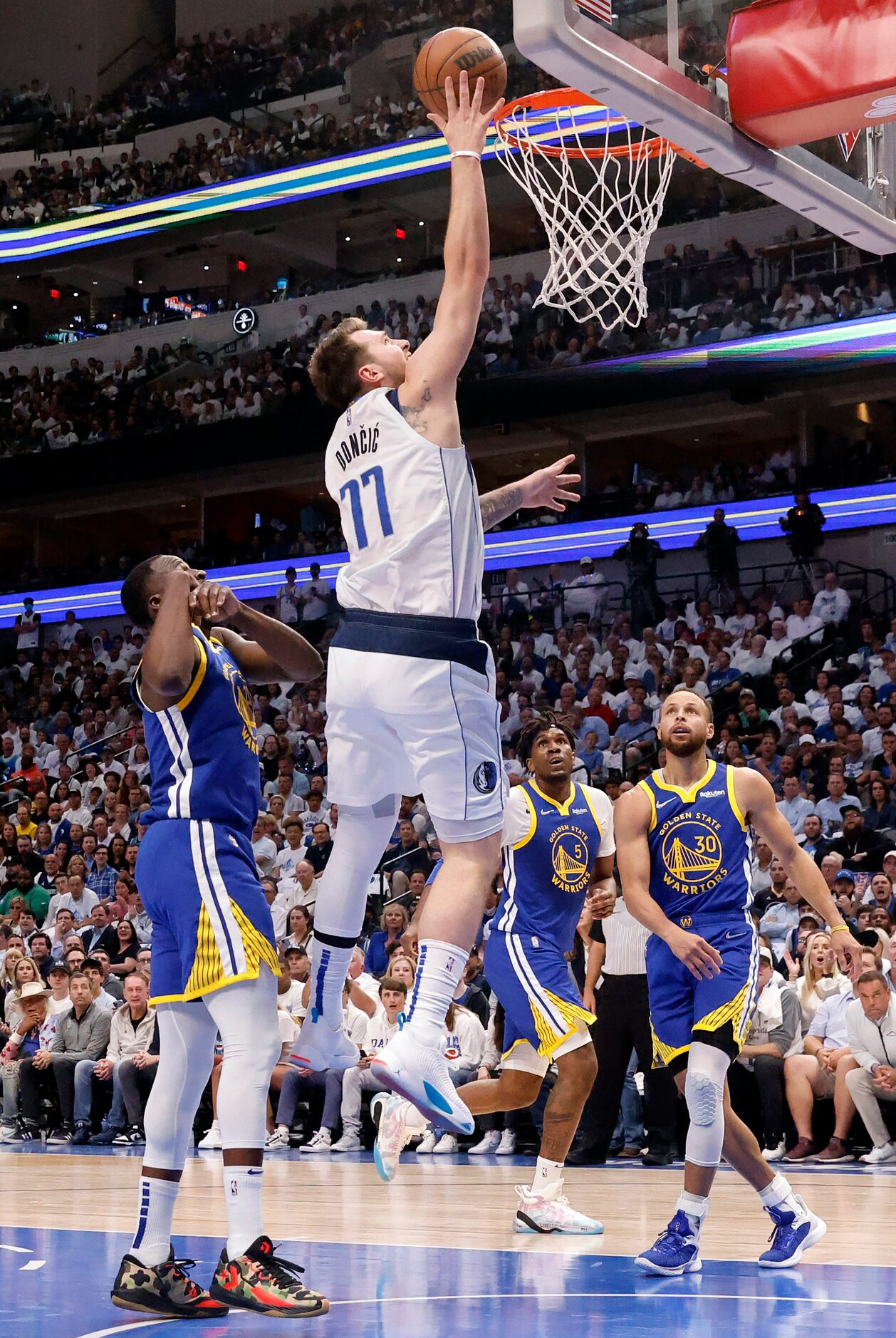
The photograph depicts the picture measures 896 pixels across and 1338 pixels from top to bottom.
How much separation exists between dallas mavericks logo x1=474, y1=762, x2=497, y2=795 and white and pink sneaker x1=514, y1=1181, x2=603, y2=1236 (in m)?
3.70

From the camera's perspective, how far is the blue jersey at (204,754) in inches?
205

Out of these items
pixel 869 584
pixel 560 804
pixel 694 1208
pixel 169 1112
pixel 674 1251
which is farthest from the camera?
pixel 869 584

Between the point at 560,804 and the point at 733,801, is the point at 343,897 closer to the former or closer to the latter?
the point at 733,801

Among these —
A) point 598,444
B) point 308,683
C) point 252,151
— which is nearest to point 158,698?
point 308,683

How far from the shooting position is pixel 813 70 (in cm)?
669

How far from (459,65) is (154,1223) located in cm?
375

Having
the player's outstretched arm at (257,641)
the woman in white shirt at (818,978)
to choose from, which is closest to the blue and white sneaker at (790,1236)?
the player's outstretched arm at (257,641)

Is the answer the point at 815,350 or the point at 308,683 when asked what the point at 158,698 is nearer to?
the point at 308,683

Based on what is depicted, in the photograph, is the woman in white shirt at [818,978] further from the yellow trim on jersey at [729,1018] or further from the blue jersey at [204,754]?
the blue jersey at [204,754]

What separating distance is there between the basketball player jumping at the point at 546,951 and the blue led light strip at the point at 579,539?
1158 centimetres

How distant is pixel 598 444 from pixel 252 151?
9544 mm

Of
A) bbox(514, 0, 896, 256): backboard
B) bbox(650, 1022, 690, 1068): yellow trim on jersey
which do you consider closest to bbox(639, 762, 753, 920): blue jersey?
bbox(650, 1022, 690, 1068): yellow trim on jersey

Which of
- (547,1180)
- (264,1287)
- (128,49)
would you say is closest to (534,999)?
(547,1180)

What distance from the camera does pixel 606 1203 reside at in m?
8.38
